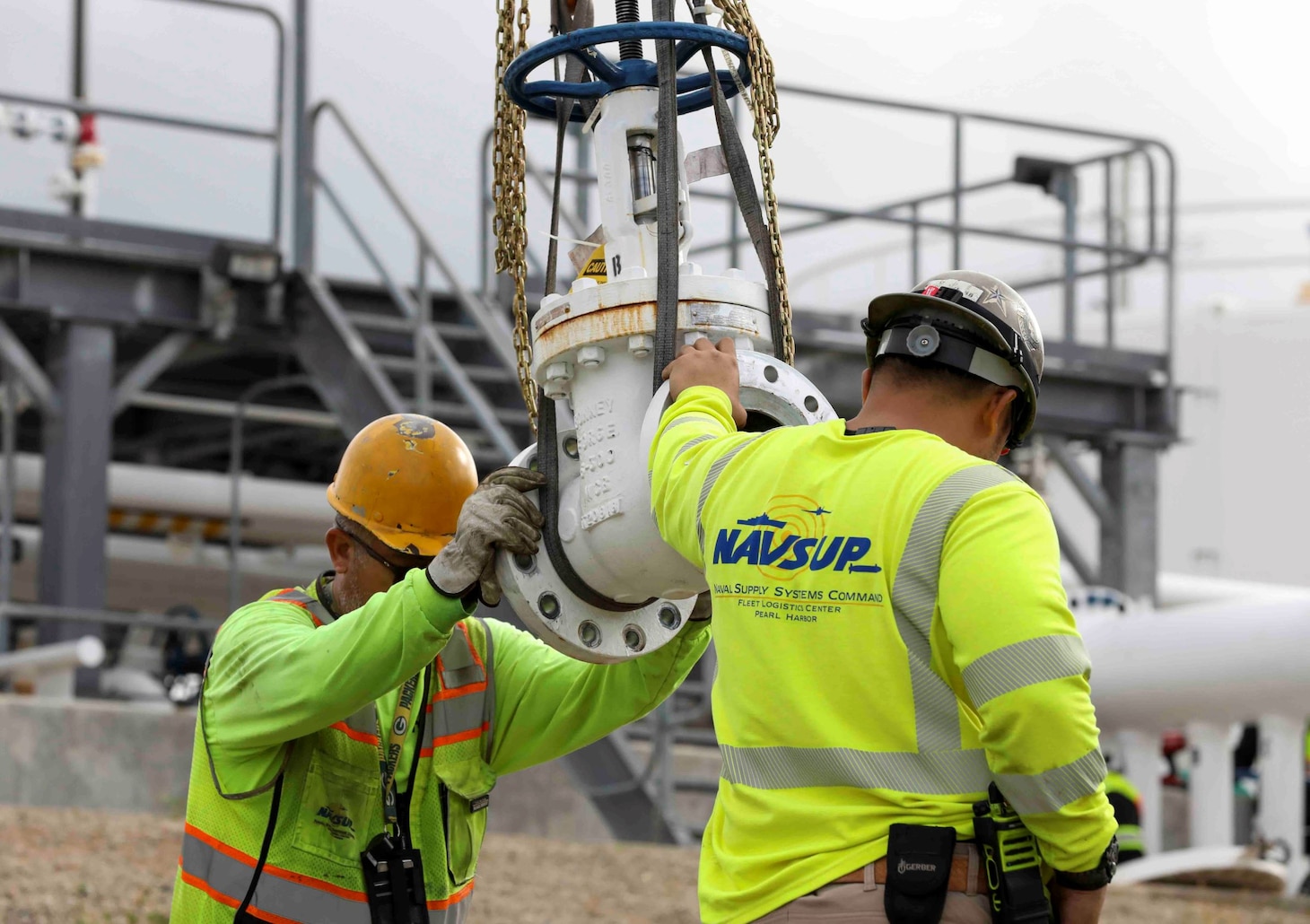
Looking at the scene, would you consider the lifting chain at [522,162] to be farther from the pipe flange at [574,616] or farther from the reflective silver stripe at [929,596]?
the reflective silver stripe at [929,596]

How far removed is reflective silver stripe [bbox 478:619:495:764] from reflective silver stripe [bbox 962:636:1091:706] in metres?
1.55

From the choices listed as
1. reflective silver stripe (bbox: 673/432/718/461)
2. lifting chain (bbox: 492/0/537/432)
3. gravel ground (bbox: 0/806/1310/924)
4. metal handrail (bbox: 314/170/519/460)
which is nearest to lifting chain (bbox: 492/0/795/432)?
lifting chain (bbox: 492/0/537/432)

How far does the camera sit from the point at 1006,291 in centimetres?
286

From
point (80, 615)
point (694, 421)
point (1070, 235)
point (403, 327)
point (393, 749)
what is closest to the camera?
point (694, 421)

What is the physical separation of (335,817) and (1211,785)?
321 inches

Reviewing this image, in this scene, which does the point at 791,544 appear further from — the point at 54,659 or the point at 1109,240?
the point at 1109,240

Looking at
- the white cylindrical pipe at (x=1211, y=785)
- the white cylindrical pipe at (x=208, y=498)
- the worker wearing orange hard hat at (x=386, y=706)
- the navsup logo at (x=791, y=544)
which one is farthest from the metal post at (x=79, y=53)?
the navsup logo at (x=791, y=544)

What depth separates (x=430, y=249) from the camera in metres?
10.0

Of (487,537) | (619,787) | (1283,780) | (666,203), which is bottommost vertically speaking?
(1283,780)

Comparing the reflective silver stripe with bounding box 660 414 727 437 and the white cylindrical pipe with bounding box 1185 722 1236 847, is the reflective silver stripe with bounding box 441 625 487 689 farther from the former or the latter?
the white cylindrical pipe with bounding box 1185 722 1236 847

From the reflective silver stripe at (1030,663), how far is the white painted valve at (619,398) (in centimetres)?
77

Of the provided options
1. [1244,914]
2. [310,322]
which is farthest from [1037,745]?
[310,322]

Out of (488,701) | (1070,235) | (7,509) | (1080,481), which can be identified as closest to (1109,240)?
(1070,235)

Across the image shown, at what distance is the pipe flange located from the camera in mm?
3254
